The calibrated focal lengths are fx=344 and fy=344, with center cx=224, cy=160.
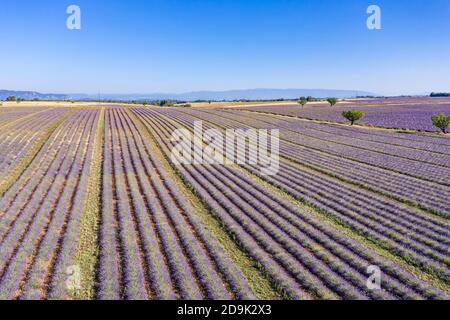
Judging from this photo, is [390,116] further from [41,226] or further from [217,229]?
[41,226]

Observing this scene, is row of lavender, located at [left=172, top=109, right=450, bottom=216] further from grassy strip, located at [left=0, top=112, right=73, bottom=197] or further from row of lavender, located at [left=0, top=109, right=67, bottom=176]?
row of lavender, located at [left=0, top=109, right=67, bottom=176]

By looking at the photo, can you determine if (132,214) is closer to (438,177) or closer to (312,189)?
(312,189)

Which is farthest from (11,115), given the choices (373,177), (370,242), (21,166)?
(370,242)

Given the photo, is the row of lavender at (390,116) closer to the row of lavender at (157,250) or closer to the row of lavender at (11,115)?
the row of lavender at (157,250)

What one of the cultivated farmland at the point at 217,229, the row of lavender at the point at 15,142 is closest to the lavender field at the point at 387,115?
the cultivated farmland at the point at 217,229

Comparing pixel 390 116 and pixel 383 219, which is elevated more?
pixel 390 116
